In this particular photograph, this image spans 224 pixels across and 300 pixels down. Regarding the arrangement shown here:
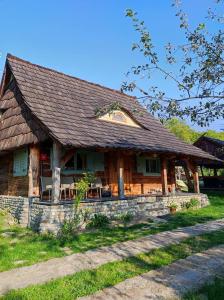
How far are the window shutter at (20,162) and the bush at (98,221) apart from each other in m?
3.83

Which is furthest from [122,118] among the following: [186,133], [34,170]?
[186,133]

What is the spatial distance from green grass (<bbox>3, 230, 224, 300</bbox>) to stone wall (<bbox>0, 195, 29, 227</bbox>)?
5.28 m

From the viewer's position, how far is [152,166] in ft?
56.6

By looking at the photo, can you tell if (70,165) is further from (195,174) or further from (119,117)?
(195,174)

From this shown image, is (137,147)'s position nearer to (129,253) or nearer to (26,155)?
(26,155)

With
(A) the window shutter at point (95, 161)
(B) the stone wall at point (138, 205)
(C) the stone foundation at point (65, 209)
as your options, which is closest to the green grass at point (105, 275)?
(C) the stone foundation at point (65, 209)

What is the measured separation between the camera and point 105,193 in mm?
14164

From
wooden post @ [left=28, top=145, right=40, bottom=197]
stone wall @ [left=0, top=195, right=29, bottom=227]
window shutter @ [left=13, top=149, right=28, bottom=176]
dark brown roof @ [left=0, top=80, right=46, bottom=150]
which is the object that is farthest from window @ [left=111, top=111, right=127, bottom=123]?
stone wall @ [left=0, top=195, right=29, bottom=227]

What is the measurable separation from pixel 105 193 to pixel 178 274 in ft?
28.6

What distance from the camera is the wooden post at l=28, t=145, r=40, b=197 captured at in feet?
37.2

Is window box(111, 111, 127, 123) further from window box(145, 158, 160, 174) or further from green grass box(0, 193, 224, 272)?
green grass box(0, 193, 224, 272)

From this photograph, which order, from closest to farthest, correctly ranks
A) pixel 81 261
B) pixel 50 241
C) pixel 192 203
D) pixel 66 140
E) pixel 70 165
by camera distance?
1. pixel 81 261
2. pixel 50 241
3. pixel 66 140
4. pixel 70 165
5. pixel 192 203

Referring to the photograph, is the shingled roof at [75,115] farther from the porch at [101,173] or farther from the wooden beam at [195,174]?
the wooden beam at [195,174]

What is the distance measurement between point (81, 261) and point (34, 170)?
557 cm
